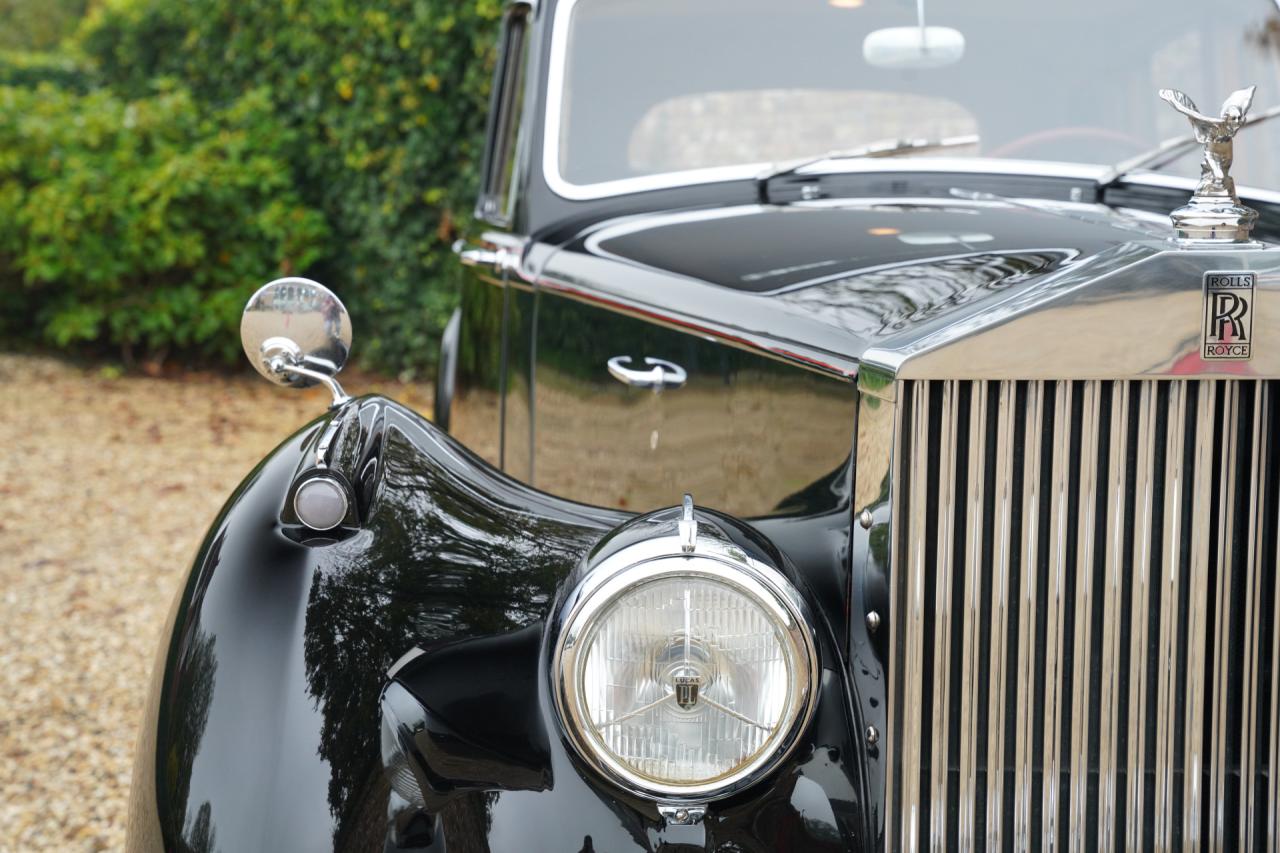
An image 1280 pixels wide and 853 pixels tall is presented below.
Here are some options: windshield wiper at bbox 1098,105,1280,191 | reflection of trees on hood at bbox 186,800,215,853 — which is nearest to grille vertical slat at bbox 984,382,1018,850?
reflection of trees on hood at bbox 186,800,215,853

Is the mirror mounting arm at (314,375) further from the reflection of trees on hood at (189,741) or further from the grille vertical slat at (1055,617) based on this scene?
the grille vertical slat at (1055,617)

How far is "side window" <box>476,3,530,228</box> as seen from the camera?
10.5ft

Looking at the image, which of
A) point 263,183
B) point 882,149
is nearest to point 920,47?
point 882,149

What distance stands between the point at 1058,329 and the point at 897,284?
418mm

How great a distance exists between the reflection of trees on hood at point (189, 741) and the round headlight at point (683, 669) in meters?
0.43

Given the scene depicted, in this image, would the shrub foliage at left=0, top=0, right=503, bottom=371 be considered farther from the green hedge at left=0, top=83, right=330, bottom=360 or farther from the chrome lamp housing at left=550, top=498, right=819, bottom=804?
the chrome lamp housing at left=550, top=498, right=819, bottom=804

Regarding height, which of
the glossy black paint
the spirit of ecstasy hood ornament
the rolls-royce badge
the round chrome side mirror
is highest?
the spirit of ecstasy hood ornament

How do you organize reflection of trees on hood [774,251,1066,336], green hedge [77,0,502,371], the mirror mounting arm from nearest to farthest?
reflection of trees on hood [774,251,1066,336] → the mirror mounting arm → green hedge [77,0,502,371]

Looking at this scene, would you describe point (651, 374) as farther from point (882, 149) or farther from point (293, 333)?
point (882, 149)

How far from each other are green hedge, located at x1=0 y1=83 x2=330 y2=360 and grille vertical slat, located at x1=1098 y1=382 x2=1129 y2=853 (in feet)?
23.3

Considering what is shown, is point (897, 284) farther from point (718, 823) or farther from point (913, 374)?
point (718, 823)

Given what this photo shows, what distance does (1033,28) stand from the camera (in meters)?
2.62

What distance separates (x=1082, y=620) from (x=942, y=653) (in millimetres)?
169

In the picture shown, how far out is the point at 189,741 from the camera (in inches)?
59.5
